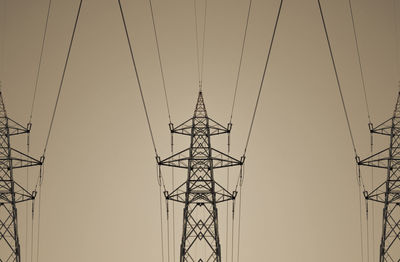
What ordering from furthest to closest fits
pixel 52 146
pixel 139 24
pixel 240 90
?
pixel 139 24 → pixel 240 90 → pixel 52 146

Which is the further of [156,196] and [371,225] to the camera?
[156,196]

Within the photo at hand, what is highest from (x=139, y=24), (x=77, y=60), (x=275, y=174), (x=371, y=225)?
(x=139, y=24)

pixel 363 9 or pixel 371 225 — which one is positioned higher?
pixel 363 9

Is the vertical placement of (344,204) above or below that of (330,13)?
below

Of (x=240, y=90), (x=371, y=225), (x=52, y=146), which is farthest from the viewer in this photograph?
(x=240, y=90)

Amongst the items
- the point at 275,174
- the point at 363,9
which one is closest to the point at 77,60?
the point at 275,174

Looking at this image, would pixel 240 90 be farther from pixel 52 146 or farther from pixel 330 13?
pixel 52 146

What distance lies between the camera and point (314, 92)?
8906 centimetres

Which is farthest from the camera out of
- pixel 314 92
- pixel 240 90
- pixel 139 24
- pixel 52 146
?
pixel 139 24

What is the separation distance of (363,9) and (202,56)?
23.0 meters

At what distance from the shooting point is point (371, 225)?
75688 millimetres

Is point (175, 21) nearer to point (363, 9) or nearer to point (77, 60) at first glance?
point (77, 60)

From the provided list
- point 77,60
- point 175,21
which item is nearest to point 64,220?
point 77,60

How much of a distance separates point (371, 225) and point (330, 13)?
28.8m
